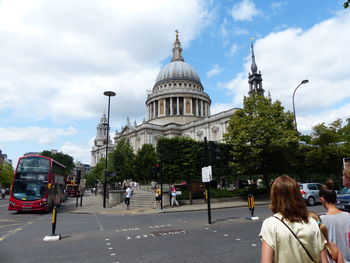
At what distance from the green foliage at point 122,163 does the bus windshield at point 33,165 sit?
26.2 m

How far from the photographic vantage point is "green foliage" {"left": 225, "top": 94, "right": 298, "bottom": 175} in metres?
24.5

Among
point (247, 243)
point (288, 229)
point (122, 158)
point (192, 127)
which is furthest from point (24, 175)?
point (192, 127)

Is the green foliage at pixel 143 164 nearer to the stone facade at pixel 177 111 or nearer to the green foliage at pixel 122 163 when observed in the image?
the green foliage at pixel 122 163

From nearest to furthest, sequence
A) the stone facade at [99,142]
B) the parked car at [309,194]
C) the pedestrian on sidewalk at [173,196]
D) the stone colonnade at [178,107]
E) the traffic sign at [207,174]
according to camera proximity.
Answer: the traffic sign at [207,174] → the parked car at [309,194] → the pedestrian on sidewalk at [173,196] → the stone colonnade at [178,107] → the stone facade at [99,142]

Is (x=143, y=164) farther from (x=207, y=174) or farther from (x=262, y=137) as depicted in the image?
(x=207, y=174)

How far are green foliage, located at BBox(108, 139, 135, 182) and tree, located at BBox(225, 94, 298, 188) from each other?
24.4 meters

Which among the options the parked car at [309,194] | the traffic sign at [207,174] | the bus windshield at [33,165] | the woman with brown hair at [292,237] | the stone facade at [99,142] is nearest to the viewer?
the woman with brown hair at [292,237]

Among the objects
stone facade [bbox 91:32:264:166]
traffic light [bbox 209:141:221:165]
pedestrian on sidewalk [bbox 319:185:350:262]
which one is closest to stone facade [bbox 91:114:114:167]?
stone facade [bbox 91:32:264:166]

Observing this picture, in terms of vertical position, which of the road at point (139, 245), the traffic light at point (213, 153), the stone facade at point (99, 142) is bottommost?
the road at point (139, 245)

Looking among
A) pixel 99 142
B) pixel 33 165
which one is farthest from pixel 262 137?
pixel 99 142

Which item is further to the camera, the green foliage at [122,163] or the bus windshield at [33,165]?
the green foliage at [122,163]

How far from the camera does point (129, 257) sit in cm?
689

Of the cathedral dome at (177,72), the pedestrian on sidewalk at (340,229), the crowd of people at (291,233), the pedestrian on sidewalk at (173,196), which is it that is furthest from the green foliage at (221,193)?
the cathedral dome at (177,72)

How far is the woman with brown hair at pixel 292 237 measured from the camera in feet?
7.68
